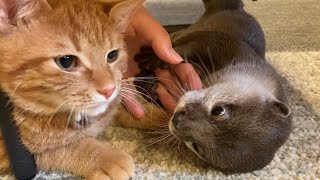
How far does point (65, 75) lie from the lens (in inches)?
35.1

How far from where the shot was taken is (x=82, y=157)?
41.9 inches

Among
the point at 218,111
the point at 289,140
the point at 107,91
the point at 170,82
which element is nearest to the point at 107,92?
the point at 107,91

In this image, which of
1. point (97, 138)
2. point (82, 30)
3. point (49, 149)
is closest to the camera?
point (82, 30)

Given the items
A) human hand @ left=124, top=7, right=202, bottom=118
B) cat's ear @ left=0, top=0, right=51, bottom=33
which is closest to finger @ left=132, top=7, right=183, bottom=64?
human hand @ left=124, top=7, right=202, bottom=118

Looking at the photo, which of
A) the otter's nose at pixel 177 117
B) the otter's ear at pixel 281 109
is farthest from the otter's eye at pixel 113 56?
the otter's ear at pixel 281 109

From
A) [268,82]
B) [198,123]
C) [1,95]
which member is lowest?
[268,82]

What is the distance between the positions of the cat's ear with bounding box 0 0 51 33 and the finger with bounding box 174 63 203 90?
470mm

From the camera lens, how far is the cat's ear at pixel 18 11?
864 millimetres

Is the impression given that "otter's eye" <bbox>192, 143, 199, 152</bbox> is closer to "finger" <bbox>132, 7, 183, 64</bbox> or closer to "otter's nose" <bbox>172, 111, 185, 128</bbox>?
"otter's nose" <bbox>172, 111, 185, 128</bbox>

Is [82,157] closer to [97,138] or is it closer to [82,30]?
[97,138]

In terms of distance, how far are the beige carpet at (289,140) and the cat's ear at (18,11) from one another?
408 millimetres

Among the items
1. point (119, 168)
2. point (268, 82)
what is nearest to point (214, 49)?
point (268, 82)

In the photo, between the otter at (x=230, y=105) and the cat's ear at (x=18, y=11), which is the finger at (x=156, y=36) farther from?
the cat's ear at (x=18, y=11)

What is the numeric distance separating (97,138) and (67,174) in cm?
17
